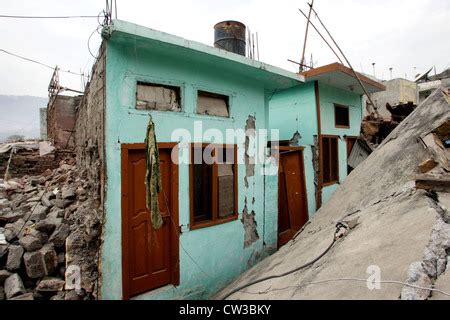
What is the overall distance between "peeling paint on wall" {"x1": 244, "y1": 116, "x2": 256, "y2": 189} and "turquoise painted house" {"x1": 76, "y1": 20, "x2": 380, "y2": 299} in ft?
0.07

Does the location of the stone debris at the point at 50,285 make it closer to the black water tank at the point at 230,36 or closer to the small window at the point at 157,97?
the small window at the point at 157,97

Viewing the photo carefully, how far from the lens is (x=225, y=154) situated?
16.1 feet

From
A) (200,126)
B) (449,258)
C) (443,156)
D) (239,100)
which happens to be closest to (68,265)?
(200,126)

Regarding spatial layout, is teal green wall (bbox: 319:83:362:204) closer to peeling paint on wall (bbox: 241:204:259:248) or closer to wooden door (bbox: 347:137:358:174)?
wooden door (bbox: 347:137:358:174)

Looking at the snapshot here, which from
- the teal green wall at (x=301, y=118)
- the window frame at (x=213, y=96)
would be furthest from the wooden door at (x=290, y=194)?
the window frame at (x=213, y=96)

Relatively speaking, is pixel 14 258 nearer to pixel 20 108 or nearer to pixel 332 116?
pixel 332 116

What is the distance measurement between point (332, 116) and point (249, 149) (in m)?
3.93

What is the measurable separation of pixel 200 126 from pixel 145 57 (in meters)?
1.42

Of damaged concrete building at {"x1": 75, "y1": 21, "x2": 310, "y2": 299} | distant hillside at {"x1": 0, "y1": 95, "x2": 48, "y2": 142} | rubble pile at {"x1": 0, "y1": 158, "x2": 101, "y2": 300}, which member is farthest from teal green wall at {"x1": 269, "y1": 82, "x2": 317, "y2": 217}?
distant hillside at {"x1": 0, "y1": 95, "x2": 48, "y2": 142}

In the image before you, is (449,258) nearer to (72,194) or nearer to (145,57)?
(145,57)

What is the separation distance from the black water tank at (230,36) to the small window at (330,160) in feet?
12.5

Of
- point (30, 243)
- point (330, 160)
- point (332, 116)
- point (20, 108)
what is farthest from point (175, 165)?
point (20, 108)

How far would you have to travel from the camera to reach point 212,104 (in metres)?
4.77

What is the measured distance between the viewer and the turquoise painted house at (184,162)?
356 cm
